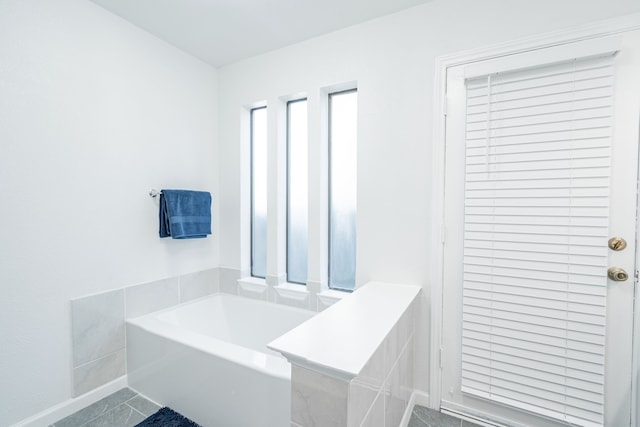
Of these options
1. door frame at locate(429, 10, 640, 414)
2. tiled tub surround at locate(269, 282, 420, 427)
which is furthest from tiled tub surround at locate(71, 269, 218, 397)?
door frame at locate(429, 10, 640, 414)

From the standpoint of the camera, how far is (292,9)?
1815 mm

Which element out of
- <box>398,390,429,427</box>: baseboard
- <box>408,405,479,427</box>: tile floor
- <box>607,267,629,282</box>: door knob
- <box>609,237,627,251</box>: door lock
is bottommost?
<box>408,405,479,427</box>: tile floor

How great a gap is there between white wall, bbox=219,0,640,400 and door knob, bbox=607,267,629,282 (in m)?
0.80

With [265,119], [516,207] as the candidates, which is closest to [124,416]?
[265,119]

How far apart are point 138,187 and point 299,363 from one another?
5.69 ft

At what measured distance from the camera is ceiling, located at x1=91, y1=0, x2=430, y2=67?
1771mm

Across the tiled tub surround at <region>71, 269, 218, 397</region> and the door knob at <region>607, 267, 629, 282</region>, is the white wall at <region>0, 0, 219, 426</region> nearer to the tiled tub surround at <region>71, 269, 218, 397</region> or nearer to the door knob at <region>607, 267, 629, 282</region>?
the tiled tub surround at <region>71, 269, 218, 397</region>

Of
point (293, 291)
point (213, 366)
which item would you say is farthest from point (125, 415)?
point (293, 291)

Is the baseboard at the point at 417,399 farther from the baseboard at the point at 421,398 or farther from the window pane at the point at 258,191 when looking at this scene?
the window pane at the point at 258,191

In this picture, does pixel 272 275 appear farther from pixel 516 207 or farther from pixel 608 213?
pixel 608 213

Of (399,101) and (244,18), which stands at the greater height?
A: (244,18)

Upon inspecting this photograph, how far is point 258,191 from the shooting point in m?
2.63

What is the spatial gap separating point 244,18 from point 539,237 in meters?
2.17

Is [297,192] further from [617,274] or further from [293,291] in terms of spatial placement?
[617,274]
